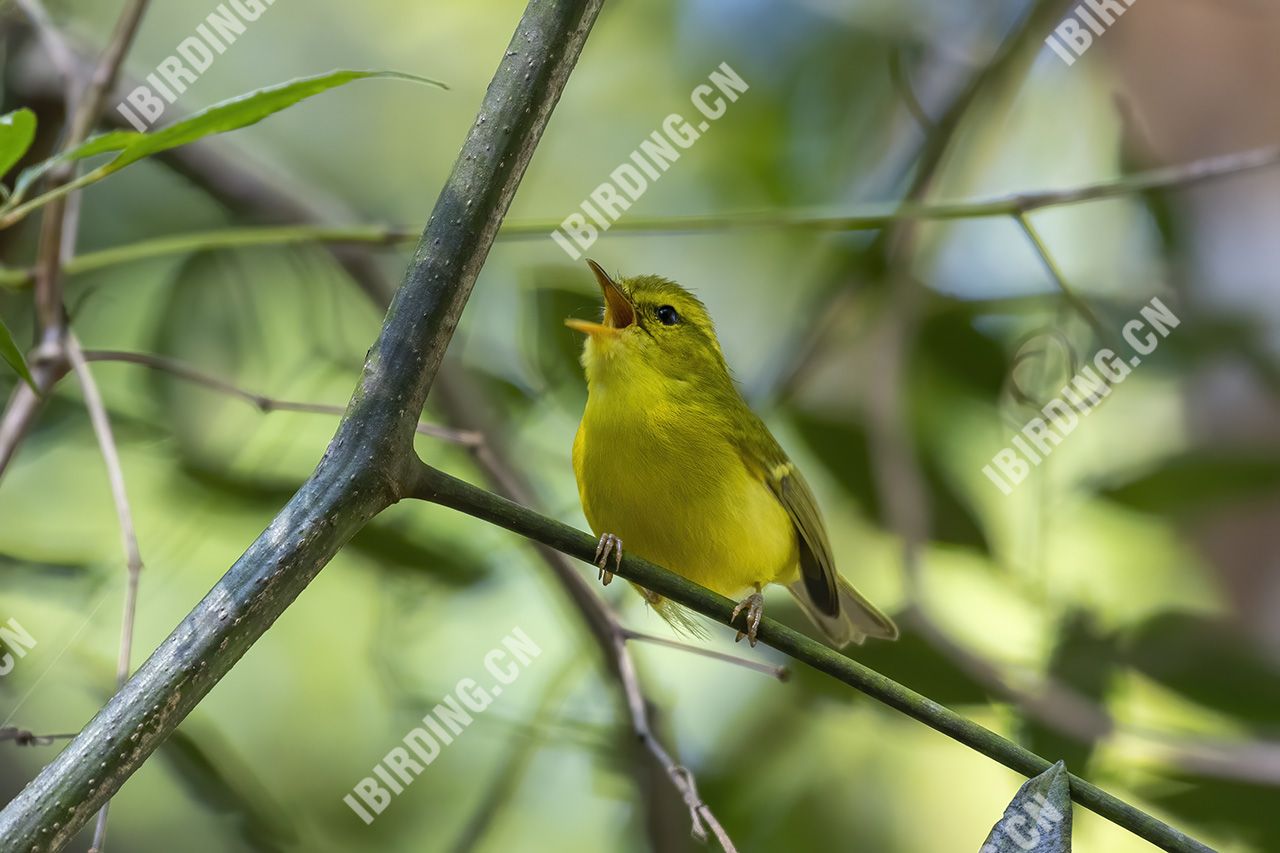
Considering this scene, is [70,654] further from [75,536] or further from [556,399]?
[556,399]

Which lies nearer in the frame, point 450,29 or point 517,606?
point 517,606

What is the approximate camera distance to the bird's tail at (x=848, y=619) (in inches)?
93.7

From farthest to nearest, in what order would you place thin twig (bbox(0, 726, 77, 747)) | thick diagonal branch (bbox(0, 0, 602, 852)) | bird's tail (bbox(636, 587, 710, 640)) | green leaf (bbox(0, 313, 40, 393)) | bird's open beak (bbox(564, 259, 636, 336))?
bird's open beak (bbox(564, 259, 636, 336)) < bird's tail (bbox(636, 587, 710, 640)) < thin twig (bbox(0, 726, 77, 747)) < green leaf (bbox(0, 313, 40, 393)) < thick diagonal branch (bbox(0, 0, 602, 852))

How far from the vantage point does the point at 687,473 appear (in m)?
2.15

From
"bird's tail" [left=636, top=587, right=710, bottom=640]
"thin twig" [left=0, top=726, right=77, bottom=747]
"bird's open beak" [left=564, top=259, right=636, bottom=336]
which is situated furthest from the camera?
"bird's open beak" [left=564, top=259, right=636, bottom=336]

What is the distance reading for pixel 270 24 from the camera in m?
3.35

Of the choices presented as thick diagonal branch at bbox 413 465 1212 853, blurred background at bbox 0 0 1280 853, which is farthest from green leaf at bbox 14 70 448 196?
blurred background at bbox 0 0 1280 853

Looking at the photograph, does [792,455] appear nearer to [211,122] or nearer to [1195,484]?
[1195,484]

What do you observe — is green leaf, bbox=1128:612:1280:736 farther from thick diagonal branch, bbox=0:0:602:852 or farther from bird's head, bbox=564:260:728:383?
thick diagonal branch, bbox=0:0:602:852

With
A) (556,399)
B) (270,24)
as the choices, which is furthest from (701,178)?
(270,24)

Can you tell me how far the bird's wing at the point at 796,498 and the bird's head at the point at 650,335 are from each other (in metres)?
0.21

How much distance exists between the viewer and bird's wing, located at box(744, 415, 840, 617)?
234cm

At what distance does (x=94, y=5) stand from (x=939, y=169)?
2317mm

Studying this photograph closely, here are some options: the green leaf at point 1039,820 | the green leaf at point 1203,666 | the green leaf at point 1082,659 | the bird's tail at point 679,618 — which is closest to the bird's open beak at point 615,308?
the bird's tail at point 679,618
